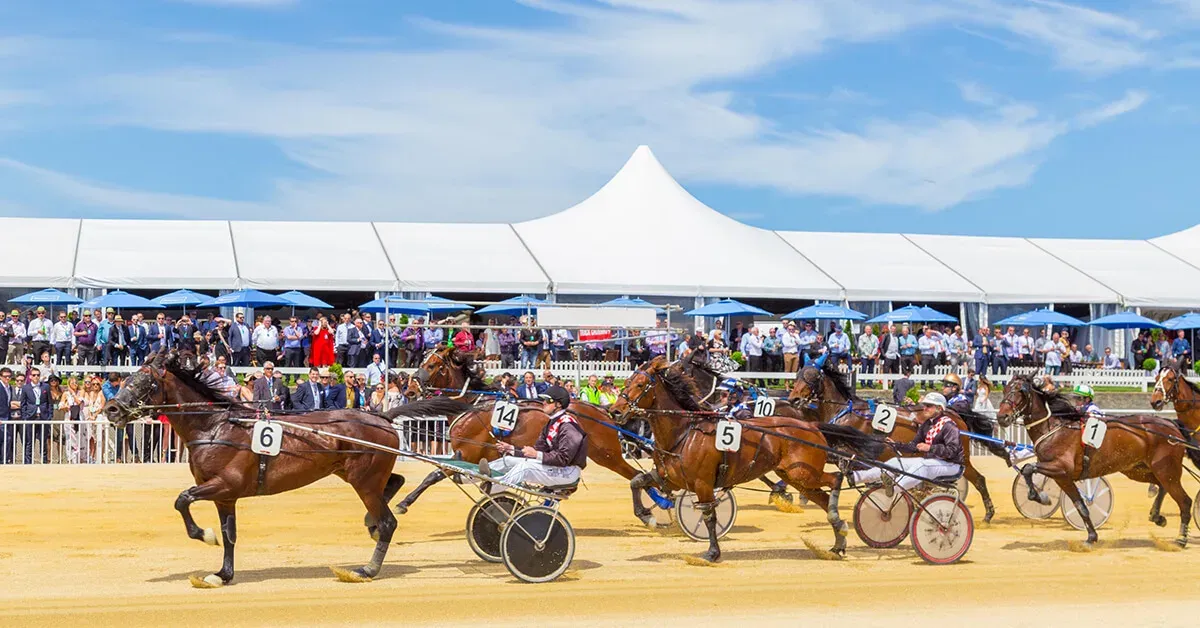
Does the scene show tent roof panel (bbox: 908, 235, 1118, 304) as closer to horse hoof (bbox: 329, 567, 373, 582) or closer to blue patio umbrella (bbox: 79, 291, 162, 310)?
blue patio umbrella (bbox: 79, 291, 162, 310)

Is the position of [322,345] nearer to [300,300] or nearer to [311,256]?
[300,300]

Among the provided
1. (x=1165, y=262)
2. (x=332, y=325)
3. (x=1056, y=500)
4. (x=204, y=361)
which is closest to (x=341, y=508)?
(x=204, y=361)

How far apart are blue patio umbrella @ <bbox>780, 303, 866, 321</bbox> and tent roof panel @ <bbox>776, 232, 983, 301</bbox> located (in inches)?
72.1

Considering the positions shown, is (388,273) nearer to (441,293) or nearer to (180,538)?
(441,293)

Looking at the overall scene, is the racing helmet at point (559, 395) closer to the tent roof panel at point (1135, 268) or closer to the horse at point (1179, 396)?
the horse at point (1179, 396)

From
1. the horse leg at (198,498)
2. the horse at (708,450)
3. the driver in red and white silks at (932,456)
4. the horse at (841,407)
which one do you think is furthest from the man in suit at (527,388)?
the horse leg at (198,498)

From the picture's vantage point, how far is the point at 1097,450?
13461 mm

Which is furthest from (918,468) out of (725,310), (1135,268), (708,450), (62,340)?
(1135,268)

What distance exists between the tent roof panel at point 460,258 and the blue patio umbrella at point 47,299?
707 centimetres

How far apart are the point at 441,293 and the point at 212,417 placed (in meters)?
20.9

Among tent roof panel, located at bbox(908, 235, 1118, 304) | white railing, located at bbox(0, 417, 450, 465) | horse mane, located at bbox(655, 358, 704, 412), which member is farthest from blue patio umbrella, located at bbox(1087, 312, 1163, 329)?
horse mane, located at bbox(655, 358, 704, 412)

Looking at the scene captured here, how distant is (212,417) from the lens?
1066cm

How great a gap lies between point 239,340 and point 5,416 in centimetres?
724

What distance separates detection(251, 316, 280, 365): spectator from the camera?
2680 cm
